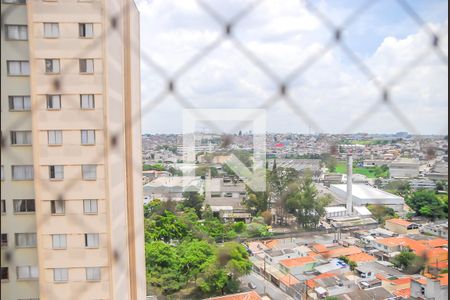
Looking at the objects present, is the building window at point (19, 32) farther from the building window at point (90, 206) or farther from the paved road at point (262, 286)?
the paved road at point (262, 286)

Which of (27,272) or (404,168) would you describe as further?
(27,272)

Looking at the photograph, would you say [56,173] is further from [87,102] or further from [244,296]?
[244,296]

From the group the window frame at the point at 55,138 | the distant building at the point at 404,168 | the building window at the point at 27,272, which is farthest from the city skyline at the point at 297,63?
the building window at the point at 27,272

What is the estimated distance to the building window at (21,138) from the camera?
2.50 ft

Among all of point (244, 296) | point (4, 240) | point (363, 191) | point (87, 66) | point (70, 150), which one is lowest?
point (244, 296)

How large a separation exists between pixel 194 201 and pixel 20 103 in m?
0.51

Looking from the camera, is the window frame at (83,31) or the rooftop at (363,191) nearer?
the rooftop at (363,191)

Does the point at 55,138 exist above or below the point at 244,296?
above

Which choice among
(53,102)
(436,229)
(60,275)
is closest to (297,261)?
(436,229)

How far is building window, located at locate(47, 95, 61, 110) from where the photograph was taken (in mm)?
831

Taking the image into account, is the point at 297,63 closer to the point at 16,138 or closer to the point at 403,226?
the point at 403,226

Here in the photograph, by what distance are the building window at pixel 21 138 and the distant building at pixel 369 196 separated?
0.74 meters

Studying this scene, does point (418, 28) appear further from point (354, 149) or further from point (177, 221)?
point (177, 221)

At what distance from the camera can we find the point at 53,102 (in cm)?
84
